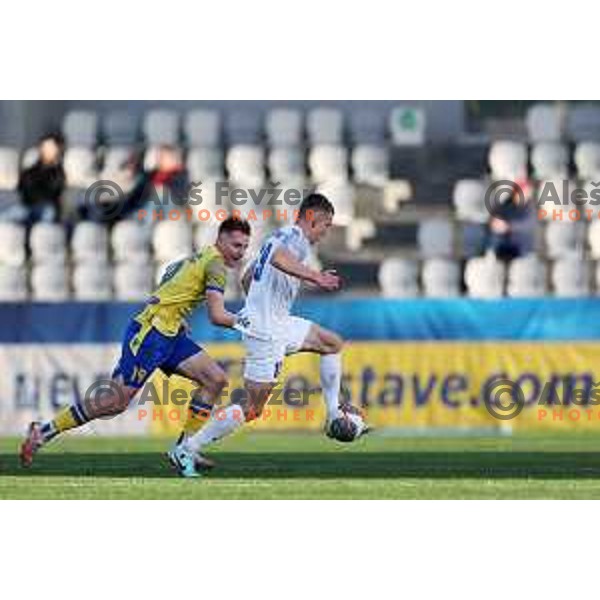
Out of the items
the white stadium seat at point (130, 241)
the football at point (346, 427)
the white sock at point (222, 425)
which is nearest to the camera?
the white sock at point (222, 425)

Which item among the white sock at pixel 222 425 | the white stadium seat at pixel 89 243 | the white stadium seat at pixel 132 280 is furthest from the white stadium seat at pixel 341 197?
the white sock at pixel 222 425

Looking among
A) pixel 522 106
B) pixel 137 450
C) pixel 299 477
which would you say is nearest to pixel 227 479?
pixel 299 477

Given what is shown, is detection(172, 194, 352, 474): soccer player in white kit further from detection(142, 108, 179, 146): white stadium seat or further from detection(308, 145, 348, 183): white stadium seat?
detection(142, 108, 179, 146): white stadium seat

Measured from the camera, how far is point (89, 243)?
21.8 meters

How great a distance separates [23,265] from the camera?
21672 millimetres

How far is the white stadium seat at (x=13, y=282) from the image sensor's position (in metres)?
21.4

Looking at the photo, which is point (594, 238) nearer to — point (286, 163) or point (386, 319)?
point (386, 319)

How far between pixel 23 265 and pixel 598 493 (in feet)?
33.9

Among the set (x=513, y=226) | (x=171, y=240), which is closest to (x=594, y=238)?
(x=513, y=226)

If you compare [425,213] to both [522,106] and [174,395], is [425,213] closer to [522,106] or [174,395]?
[522,106]

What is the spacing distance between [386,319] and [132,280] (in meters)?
2.96

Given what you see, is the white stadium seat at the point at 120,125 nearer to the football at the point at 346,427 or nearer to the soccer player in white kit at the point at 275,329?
the soccer player in white kit at the point at 275,329

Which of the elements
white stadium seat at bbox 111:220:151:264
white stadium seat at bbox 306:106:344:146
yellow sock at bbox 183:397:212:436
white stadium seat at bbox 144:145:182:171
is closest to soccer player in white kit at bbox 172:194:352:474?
yellow sock at bbox 183:397:212:436

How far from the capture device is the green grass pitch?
12.5 meters
